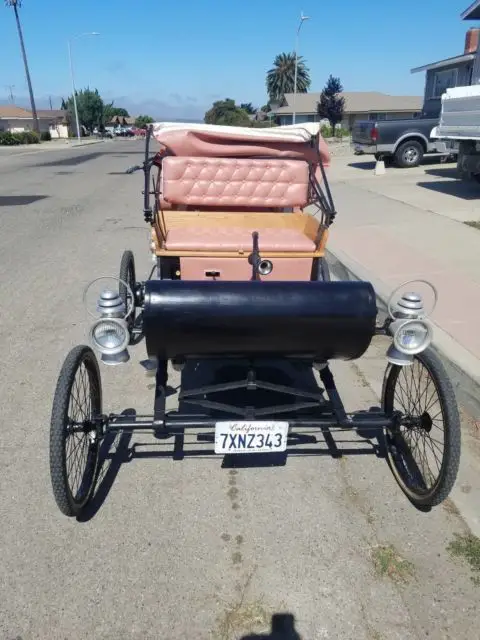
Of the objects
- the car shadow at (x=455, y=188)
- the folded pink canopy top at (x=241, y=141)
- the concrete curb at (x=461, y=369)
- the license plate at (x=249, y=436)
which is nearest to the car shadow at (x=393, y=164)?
the car shadow at (x=455, y=188)

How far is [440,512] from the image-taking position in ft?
10.0

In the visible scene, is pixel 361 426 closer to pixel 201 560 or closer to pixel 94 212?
pixel 201 560

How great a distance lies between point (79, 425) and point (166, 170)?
321 centimetres

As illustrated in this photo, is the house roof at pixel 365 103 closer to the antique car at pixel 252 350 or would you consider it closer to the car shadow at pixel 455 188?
the car shadow at pixel 455 188

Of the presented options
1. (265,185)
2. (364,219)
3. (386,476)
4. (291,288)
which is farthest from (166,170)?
(364,219)

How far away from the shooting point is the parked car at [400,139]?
1852cm

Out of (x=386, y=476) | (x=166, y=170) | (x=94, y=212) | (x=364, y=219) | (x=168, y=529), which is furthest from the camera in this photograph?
(x=94, y=212)

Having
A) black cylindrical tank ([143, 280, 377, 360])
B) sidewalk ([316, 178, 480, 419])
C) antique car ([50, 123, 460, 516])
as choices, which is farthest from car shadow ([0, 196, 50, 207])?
black cylindrical tank ([143, 280, 377, 360])

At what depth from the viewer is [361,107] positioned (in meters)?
67.4

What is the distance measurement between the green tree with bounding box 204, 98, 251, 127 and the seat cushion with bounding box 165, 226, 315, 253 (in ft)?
195

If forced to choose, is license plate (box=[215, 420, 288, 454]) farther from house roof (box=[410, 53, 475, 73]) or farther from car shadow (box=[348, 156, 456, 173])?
house roof (box=[410, 53, 475, 73])

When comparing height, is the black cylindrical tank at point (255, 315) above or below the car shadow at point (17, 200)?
above

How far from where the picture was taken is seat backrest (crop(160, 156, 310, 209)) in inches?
215

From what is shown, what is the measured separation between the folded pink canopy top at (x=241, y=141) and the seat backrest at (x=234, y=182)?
8cm
